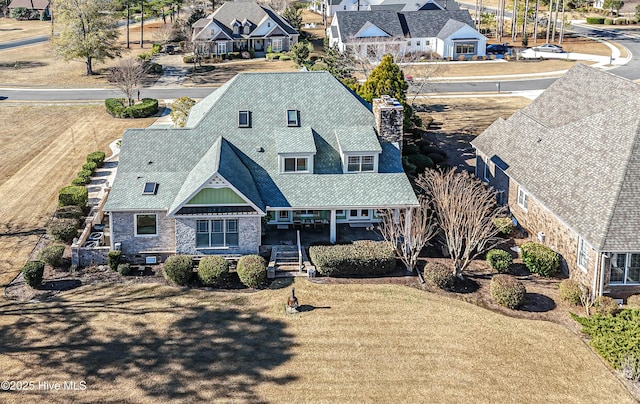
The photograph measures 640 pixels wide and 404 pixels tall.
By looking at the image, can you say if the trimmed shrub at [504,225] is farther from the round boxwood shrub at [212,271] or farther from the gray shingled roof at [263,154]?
the round boxwood shrub at [212,271]

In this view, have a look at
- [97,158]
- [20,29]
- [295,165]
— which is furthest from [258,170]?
[20,29]

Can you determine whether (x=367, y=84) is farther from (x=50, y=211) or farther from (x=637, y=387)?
(x=637, y=387)

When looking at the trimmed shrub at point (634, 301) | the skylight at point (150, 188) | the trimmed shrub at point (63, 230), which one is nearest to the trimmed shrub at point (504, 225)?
the trimmed shrub at point (634, 301)

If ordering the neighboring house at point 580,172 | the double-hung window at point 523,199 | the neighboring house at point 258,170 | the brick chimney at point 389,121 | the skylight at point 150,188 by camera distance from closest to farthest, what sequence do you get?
the neighboring house at point 580,172
the neighboring house at point 258,170
the skylight at point 150,188
the double-hung window at point 523,199
the brick chimney at point 389,121

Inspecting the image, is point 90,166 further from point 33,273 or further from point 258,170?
point 33,273

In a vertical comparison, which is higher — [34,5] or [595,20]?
[34,5]

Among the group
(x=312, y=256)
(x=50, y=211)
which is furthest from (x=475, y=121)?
(x=50, y=211)
